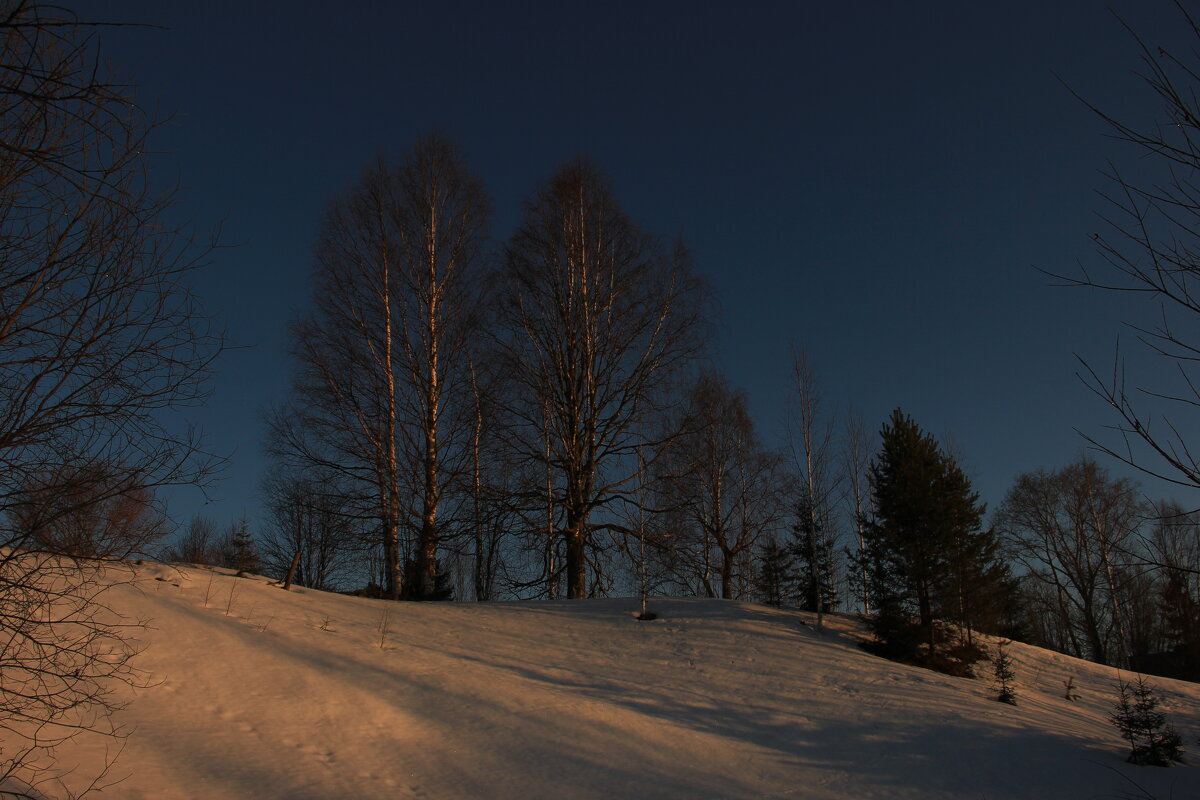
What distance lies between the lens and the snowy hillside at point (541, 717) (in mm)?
6734

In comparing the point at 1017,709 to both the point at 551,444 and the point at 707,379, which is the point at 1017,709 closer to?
the point at 551,444

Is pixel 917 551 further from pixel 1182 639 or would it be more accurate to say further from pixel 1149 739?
pixel 1182 639

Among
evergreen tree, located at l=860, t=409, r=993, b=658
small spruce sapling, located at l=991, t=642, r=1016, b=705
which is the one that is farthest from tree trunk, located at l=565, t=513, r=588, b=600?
small spruce sapling, located at l=991, t=642, r=1016, b=705

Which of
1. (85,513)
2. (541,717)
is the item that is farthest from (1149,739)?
(85,513)

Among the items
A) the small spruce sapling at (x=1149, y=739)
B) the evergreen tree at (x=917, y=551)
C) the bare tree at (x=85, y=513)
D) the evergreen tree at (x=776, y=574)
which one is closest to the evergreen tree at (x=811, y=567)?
the evergreen tree at (x=776, y=574)

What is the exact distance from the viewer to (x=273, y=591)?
13242 mm

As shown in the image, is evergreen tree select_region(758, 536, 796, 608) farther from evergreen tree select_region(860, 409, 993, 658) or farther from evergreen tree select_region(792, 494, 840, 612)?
evergreen tree select_region(860, 409, 993, 658)

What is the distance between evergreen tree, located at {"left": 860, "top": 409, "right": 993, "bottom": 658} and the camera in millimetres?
15453

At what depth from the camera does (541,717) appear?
880cm

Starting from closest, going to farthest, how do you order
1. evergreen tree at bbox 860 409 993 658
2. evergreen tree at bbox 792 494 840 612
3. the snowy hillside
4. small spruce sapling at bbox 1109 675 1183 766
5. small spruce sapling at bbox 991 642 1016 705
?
the snowy hillside
small spruce sapling at bbox 1109 675 1183 766
small spruce sapling at bbox 991 642 1016 705
evergreen tree at bbox 860 409 993 658
evergreen tree at bbox 792 494 840 612

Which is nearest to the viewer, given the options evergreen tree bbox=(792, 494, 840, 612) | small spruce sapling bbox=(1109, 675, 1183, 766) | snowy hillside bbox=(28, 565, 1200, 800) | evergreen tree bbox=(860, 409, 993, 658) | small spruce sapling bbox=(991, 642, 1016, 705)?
snowy hillside bbox=(28, 565, 1200, 800)

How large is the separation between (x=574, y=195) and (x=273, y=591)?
12.4 m

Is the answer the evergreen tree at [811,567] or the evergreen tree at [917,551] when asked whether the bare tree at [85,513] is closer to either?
the evergreen tree at [917,551]

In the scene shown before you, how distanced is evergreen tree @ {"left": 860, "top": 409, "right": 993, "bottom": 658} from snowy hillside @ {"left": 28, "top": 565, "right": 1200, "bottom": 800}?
1.79m
